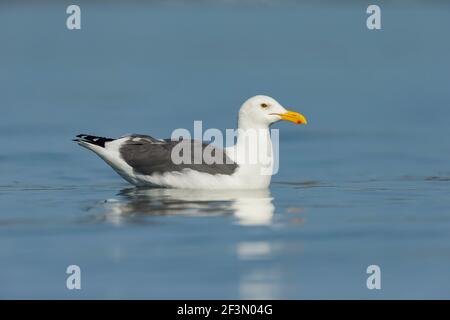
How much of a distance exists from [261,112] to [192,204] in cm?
211

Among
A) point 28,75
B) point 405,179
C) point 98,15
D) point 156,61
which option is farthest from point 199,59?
point 405,179

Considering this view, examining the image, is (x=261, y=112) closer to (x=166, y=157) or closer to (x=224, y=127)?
(x=166, y=157)

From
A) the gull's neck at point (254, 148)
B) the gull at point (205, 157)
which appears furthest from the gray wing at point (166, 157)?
Answer: the gull's neck at point (254, 148)

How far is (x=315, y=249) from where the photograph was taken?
531 inches

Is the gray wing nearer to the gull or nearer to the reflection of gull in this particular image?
the gull

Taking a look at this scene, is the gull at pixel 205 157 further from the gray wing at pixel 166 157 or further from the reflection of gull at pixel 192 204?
the reflection of gull at pixel 192 204

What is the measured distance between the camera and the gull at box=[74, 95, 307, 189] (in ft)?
55.8

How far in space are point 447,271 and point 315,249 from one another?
1.49 metres

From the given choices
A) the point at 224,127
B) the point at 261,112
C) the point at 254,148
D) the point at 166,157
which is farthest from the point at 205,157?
the point at 224,127

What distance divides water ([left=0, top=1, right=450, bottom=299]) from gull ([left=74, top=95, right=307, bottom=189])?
0.26 m

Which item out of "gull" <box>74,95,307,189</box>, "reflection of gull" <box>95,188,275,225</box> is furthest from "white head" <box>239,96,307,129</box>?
"reflection of gull" <box>95,188,275,225</box>

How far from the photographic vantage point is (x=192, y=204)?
52.7ft
